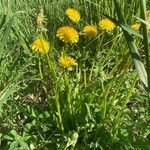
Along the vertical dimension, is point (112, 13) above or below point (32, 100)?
above

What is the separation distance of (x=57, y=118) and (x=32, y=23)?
795 mm

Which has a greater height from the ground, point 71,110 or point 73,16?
point 73,16

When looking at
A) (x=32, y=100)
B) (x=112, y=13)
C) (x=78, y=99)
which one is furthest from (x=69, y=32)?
(x=112, y=13)

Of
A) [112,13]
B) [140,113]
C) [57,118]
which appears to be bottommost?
[140,113]

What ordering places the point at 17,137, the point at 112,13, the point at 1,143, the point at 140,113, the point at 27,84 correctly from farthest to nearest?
the point at 112,13 → the point at 27,84 → the point at 140,113 → the point at 1,143 → the point at 17,137

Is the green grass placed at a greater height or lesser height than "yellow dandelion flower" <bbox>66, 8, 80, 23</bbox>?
lesser

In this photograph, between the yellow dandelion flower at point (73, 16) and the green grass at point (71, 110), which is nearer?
the green grass at point (71, 110)

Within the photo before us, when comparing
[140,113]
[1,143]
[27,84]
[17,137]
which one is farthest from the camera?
[27,84]

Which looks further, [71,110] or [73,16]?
[73,16]

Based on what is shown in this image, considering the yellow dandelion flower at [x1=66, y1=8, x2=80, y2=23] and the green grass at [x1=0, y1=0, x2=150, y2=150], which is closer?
the green grass at [x1=0, y1=0, x2=150, y2=150]

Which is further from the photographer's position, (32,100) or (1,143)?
(32,100)

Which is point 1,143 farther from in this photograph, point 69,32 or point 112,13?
point 112,13

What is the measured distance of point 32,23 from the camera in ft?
7.42

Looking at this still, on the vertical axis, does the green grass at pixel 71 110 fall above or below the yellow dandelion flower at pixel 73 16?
below
